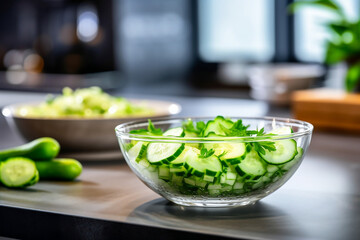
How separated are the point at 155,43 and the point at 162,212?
3.83m

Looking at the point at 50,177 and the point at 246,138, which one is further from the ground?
the point at 246,138

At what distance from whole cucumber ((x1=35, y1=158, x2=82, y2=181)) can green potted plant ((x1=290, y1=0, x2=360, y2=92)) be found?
39.8 inches

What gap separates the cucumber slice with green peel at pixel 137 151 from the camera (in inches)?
35.4

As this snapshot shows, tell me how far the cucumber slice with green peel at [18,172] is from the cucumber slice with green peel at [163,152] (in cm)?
30

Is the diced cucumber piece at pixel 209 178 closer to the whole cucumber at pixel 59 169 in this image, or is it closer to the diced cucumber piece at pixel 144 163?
the diced cucumber piece at pixel 144 163

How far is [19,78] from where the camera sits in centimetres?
457

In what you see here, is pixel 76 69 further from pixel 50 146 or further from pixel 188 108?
Result: pixel 50 146

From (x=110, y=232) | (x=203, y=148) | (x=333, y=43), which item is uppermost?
(x=333, y=43)

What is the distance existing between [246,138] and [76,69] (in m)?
3.86

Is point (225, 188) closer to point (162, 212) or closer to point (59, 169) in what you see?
point (162, 212)

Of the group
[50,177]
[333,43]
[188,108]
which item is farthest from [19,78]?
[50,177]

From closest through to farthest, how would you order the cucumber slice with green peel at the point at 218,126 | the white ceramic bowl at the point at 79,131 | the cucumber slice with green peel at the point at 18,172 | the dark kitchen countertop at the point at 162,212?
the dark kitchen countertop at the point at 162,212 < the cucumber slice with green peel at the point at 218,126 < the cucumber slice with green peel at the point at 18,172 < the white ceramic bowl at the point at 79,131

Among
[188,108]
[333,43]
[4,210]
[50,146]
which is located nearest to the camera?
[4,210]

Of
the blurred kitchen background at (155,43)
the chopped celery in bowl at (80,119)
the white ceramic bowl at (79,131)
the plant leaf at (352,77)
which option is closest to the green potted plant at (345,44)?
the plant leaf at (352,77)
